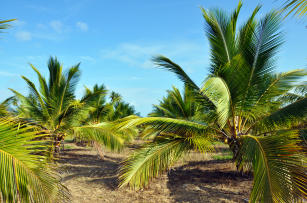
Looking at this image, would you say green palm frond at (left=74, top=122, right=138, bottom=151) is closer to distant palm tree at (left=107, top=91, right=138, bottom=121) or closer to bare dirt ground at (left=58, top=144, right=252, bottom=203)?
bare dirt ground at (left=58, top=144, right=252, bottom=203)

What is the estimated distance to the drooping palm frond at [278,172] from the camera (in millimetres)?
2719

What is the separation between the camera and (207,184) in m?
5.70

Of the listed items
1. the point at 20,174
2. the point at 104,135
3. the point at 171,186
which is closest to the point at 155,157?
the point at 171,186

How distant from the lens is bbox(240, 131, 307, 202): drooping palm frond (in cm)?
272

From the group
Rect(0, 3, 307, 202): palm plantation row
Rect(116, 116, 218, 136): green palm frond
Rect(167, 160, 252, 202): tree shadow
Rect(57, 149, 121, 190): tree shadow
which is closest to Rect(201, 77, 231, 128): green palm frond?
Rect(0, 3, 307, 202): palm plantation row

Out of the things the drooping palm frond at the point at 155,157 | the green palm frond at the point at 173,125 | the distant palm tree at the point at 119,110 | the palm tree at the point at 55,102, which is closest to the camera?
the green palm frond at the point at 173,125

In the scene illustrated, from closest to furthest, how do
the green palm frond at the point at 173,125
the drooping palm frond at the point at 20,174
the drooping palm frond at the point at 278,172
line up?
the drooping palm frond at the point at 20,174
the drooping palm frond at the point at 278,172
the green palm frond at the point at 173,125

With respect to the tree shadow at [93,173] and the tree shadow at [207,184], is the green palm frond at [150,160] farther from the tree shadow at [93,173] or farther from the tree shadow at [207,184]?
the tree shadow at [93,173]

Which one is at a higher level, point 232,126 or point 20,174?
point 232,126

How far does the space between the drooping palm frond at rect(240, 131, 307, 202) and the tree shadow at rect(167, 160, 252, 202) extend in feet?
6.09

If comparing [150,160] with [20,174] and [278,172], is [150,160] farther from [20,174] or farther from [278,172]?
[20,174]

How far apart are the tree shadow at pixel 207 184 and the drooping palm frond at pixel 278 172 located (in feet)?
6.09

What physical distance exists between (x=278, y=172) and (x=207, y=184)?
10.3ft

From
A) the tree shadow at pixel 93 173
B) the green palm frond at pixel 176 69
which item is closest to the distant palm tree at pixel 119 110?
the tree shadow at pixel 93 173
